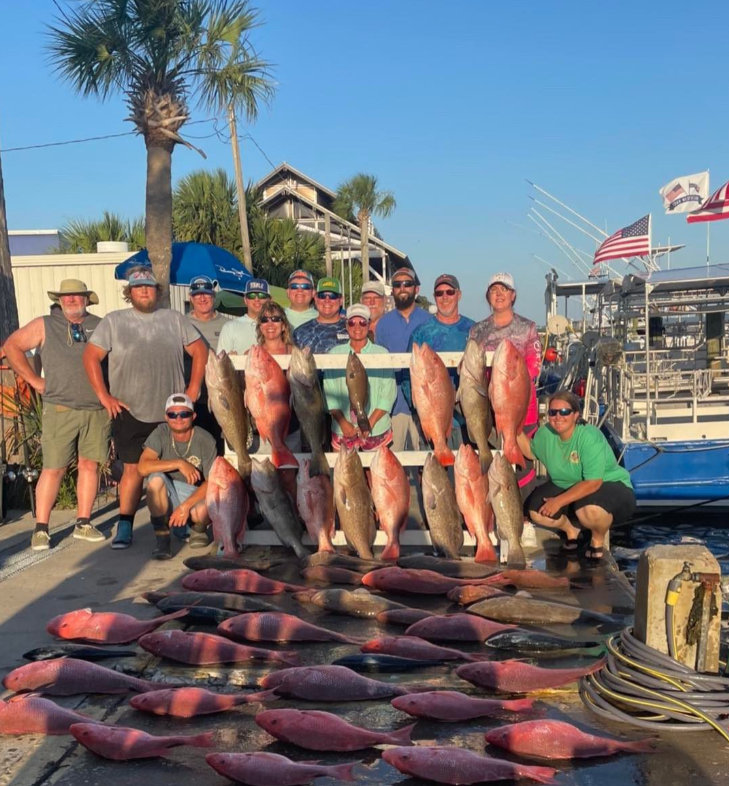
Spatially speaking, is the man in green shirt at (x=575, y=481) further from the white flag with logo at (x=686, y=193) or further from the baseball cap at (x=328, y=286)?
the white flag with logo at (x=686, y=193)

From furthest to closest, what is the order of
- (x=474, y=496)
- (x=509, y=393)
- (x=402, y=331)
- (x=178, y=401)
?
(x=402, y=331) < (x=178, y=401) < (x=474, y=496) < (x=509, y=393)

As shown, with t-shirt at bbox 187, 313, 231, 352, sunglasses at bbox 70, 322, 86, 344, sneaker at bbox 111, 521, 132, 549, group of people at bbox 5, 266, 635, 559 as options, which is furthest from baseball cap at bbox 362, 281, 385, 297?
sneaker at bbox 111, 521, 132, 549

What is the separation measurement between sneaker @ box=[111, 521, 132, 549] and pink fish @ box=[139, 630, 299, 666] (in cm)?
272

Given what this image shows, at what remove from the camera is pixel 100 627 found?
4.82 m

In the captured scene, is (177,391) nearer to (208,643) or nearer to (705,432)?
(208,643)

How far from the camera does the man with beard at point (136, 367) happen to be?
6961 mm

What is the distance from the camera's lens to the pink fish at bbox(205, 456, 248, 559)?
6426mm

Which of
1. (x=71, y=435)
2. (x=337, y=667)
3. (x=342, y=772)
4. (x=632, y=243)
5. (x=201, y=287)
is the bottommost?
(x=342, y=772)

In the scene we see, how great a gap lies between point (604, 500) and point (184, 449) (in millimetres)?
3565

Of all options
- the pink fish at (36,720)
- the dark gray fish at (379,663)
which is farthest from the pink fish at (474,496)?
the pink fish at (36,720)

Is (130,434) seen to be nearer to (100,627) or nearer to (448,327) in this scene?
(100,627)

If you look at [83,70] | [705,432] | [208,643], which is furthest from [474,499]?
[83,70]

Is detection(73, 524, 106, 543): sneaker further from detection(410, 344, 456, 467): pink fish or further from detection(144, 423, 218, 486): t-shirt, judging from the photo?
detection(410, 344, 456, 467): pink fish

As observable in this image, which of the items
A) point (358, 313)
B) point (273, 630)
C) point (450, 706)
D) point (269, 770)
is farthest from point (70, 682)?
Answer: point (358, 313)
